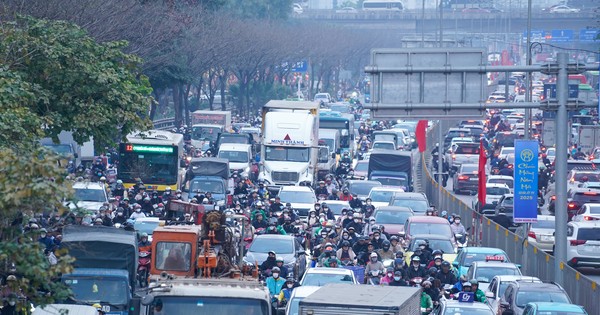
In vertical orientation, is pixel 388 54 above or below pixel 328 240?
above

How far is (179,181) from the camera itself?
155ft

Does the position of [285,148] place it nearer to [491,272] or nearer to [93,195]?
[93,195]

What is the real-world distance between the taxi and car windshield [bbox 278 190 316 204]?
796 inches

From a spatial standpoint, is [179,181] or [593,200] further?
[179,181]

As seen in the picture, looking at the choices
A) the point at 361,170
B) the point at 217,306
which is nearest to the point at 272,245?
the point at 217,306

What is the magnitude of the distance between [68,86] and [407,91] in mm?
6285

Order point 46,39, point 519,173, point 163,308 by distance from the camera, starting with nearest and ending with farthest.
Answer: point 163,308 → point 46,39 → point 519,173

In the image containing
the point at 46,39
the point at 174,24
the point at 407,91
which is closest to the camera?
the point at 46,39

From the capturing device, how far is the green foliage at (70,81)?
22422 millimetres

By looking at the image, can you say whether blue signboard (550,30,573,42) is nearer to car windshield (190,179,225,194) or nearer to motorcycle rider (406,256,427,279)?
car windshield (190,179,225,194)

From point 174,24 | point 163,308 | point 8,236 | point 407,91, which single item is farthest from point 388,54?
point 174,24

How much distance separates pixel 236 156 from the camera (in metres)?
54.9

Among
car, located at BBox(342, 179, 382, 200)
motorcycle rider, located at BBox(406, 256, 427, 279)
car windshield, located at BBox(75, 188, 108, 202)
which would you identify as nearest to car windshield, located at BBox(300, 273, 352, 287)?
motorcycle rider, located at BBox(406, 256, 427, 279)

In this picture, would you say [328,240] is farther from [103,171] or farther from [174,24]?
[174,24]
